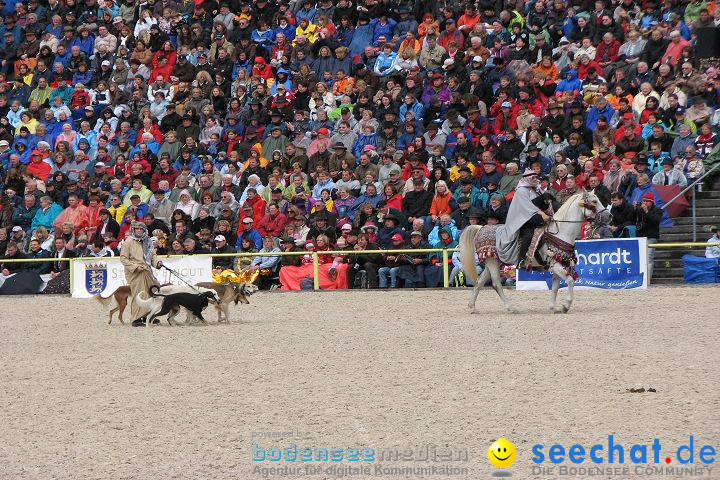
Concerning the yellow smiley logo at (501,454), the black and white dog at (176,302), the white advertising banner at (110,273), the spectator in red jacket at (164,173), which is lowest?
the yellow smiley logo at (501,454)

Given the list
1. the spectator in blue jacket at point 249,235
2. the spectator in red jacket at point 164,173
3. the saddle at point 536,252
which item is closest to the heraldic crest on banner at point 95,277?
the spectator in blue jacket at point 249,235

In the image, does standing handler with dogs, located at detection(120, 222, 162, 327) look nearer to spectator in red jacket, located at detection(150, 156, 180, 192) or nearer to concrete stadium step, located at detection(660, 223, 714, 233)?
concrete stadium step, located at detection(660, 223, 714, 233)

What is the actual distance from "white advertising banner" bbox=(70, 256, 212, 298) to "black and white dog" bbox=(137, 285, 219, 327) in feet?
16.9

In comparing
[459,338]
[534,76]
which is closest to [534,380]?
[459,338]

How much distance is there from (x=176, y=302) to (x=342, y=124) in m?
9.43

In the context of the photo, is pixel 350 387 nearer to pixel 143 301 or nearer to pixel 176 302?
pixel 176 302

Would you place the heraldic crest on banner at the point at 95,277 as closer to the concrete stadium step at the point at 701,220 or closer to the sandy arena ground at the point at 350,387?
the sandy arena ground at the point at 350,387

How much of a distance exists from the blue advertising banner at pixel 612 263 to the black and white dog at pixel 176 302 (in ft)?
21.5

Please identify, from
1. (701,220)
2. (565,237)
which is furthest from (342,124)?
(565,237)

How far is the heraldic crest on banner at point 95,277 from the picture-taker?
2377 centimetres

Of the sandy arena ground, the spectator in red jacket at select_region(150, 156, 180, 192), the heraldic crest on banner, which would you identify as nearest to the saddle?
the sandy arena ground

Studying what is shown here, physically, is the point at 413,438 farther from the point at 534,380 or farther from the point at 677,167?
the point at 677,167

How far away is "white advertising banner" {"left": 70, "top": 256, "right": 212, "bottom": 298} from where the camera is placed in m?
23.1

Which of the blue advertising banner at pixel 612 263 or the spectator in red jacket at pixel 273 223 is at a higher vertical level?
the spectator in red jacket at pixel 273 223
